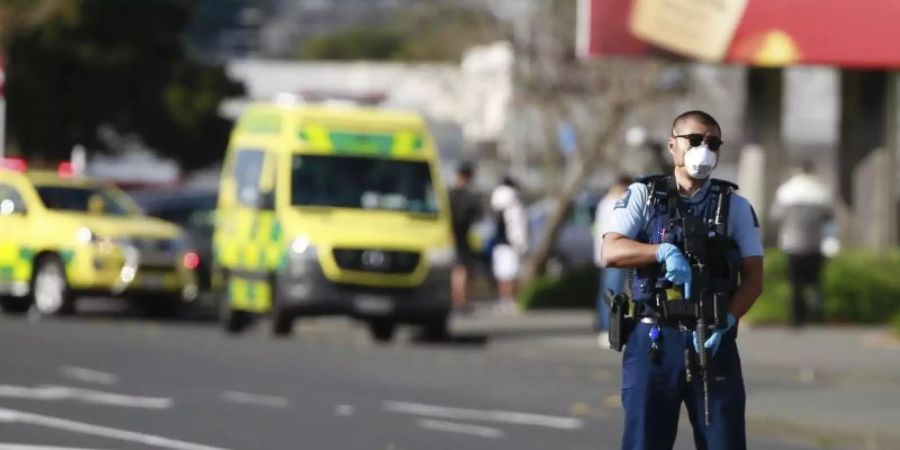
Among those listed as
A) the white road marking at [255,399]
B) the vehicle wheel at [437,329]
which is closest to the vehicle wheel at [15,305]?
the vehicle wheel at [437,329]

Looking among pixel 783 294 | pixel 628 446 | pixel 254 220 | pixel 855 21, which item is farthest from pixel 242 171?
pixel 628 446

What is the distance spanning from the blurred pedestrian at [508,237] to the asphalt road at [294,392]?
280 centimetres

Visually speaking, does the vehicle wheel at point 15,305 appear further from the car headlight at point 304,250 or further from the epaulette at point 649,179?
the epaulette at point 649,179

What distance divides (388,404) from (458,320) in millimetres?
10281

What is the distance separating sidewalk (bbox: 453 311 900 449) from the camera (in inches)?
642

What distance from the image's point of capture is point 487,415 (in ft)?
55.1

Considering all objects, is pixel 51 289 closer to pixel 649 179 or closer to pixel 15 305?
pixel 15 305

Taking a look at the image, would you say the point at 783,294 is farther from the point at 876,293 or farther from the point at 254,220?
the point at 254,220

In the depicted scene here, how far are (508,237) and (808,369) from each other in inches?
320

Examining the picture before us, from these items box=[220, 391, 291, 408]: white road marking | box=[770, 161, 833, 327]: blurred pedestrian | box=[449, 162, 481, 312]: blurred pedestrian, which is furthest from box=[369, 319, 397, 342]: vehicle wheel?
box=[220, 391, 291, 408]: white road marking

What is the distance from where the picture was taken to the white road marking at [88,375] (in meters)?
18.8

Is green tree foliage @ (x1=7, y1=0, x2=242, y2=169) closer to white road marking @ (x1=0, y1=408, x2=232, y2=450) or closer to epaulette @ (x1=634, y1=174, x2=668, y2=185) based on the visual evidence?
white road marking @ (x1=0, y1=408, x2=232, y2=450)

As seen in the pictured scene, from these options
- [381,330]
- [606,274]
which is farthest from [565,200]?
[606,274]

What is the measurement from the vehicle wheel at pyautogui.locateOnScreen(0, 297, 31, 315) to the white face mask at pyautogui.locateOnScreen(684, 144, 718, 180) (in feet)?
65.1
